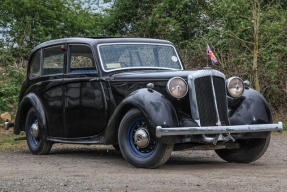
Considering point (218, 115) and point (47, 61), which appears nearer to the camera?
point (218, 115)

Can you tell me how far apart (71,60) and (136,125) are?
218 cm

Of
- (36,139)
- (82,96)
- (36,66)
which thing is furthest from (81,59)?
(36,139)

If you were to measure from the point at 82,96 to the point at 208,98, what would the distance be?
2101mm

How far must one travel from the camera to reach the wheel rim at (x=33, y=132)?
11.0m

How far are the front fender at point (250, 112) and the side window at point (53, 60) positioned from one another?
2.99 m

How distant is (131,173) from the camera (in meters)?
8.21

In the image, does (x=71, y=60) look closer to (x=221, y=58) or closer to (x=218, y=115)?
(x=218, y=115)

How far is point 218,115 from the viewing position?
8.76 metres

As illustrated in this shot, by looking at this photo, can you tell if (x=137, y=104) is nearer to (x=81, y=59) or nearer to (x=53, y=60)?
(x=81, y=59)

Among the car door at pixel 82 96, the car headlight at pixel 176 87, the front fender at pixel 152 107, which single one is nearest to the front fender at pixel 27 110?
the car door at pixel 82 96

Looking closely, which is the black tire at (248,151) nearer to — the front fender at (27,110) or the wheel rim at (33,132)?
the front fender at (27,110)

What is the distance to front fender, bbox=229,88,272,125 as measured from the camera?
898cm

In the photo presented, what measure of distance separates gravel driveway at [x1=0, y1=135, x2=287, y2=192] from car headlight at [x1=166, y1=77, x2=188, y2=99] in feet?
3.12

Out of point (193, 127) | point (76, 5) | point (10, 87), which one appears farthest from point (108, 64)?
point (76, 5)
